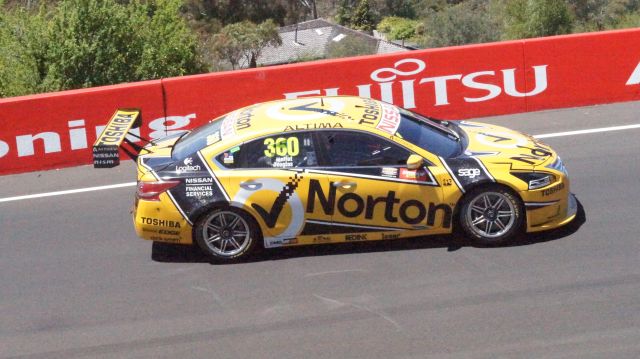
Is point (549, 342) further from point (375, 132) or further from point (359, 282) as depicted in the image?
point (375, 132)

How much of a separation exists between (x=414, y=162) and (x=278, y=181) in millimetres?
1251

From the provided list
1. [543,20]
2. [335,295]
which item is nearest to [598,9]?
[543,20]

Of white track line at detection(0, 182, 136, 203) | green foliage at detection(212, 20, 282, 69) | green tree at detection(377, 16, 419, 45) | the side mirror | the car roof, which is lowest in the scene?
green tree at detection(377, 16, 419, 45)

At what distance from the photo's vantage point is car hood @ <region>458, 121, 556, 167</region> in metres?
9.02

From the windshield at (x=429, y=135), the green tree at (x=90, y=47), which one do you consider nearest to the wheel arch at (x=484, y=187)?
the windshield at (x=429, y=135)

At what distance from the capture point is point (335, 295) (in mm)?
8305

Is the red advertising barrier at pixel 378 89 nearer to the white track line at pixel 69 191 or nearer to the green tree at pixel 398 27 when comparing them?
the white track line at pixel 69 191

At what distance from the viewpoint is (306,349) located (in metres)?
7.38

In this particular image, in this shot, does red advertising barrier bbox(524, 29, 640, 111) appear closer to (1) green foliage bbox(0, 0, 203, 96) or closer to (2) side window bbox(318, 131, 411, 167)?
(2) side window bbox(318, 131, 411, 167)

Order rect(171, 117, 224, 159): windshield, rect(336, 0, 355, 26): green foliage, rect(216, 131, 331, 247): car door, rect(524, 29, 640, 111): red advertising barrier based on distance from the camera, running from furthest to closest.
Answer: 1. rect(336, 0, 355, 26): green foliage
2. rect(524, 29, 640, 111): red advertising barrier
3. rect(171, 117, 224, 159): windshield
4. rect(216, 131, 331, 247): car door

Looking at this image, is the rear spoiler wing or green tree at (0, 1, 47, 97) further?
green tree at (0, 1, 47, 97)

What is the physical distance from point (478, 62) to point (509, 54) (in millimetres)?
447

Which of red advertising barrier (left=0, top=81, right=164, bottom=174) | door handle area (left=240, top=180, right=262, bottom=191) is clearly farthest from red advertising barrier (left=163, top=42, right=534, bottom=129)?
door handle area (left=240, top=180, right=262, bottom=191)

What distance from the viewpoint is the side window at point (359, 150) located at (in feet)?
29.3
